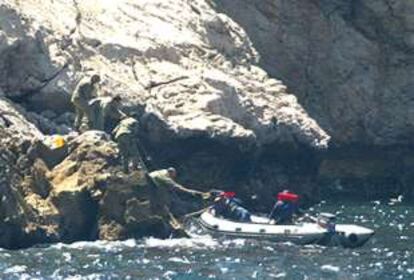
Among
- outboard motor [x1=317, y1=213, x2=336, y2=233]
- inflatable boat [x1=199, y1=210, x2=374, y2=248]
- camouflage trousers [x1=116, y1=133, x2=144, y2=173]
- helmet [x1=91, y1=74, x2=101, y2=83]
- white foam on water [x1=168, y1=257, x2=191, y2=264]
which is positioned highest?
helmet [x1=91, y1=74, x2=101, y2=83]

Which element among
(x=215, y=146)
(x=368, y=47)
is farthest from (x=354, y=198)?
(x=215, y=146)

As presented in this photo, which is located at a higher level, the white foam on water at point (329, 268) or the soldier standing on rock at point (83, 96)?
the soldier standing on rock at point (83, 96)

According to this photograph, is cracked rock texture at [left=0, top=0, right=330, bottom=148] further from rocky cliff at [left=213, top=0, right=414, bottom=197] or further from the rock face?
rocky cliff at [left=213, top=0, right=414, bottom=197]

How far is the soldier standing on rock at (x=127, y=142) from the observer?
46.6 meters

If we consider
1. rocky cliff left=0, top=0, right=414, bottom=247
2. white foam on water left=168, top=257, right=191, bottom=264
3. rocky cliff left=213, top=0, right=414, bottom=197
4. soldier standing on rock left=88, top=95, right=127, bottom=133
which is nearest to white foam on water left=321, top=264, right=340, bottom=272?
white foam on water left=168, top=257, right=191, bottom=264

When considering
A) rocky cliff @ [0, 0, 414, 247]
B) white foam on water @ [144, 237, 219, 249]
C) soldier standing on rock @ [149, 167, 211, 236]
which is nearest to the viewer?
white foam on water @ [144, 237, 219, 249]

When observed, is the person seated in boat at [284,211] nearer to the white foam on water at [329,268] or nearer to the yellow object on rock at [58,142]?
the white foam on water at [329,268]

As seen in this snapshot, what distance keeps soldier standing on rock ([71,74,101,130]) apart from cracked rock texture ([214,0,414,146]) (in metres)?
19.7

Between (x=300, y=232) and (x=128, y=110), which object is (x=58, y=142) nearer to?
(x=128, y=110)

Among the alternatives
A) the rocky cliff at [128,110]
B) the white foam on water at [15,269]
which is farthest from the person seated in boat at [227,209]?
the white foam on water at [15,269]

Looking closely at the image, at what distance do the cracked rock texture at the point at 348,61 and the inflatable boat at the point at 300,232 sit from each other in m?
20.6

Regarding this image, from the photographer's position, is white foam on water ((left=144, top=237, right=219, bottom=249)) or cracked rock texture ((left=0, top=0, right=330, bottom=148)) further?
cracked rock texture ((left=0, top=0, right=330, bottom=148))

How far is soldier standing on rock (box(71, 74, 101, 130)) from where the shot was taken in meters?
49.3

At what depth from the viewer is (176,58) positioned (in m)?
57.5
